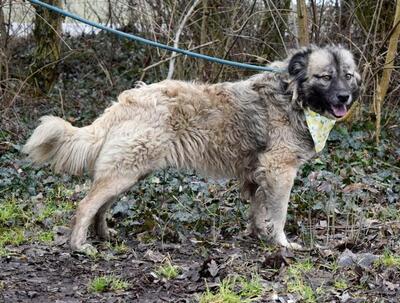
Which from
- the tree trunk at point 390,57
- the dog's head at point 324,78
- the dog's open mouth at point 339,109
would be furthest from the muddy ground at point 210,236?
the dog's head at point 324,78

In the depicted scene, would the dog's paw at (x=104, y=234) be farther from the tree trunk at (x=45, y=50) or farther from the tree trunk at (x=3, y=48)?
the tree trunk at (x=45, y=50)

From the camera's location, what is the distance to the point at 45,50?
1241 cm

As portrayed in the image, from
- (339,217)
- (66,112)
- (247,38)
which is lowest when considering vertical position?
(339,217)

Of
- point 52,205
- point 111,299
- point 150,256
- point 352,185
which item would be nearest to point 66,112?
point 52,205

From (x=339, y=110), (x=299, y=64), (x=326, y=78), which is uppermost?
(x=299, y=64)

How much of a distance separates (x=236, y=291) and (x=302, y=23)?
19.5ft

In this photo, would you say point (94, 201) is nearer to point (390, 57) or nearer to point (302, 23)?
point (302, 23)

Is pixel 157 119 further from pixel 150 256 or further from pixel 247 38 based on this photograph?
pixel 247 38

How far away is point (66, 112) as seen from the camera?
11.7 meters

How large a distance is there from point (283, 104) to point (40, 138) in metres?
2.22

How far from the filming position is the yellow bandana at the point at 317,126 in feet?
19.8

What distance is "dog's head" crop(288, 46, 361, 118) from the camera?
6016 millimetres

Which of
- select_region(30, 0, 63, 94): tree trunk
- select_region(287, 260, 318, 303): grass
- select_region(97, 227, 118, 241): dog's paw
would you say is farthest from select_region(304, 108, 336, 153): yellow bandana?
select_region(30, 0, 63, 94): tree trunk

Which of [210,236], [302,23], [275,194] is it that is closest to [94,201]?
[210,236]
